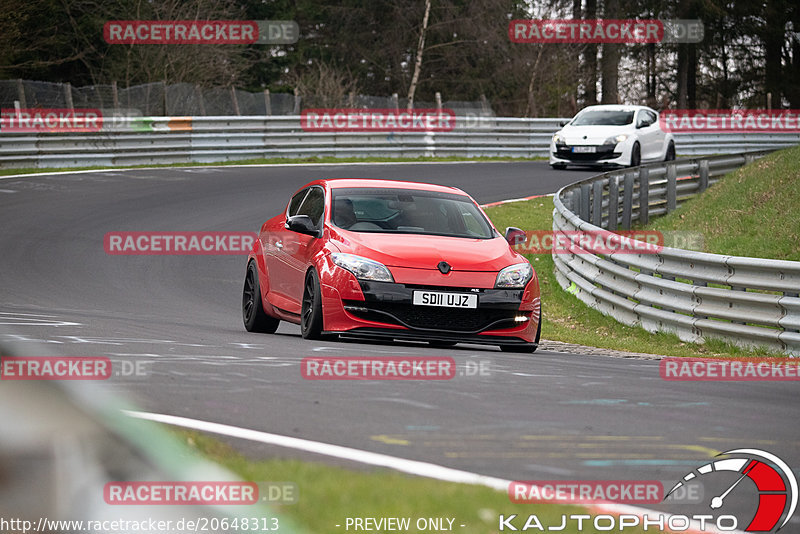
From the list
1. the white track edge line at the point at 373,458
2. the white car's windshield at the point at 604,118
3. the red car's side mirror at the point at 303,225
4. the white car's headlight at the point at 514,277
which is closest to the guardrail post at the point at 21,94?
the white car's windshield at the point at 604,118

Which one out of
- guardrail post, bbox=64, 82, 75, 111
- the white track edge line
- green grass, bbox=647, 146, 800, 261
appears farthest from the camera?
guardrail post, bbox=64, 82, 75, 111

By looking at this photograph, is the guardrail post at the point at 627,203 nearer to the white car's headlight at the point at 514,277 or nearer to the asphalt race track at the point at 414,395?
the asphalt race track at the point at 414,395

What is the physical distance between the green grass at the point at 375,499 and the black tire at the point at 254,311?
6838 mm

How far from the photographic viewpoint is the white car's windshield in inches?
1171

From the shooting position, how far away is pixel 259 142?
3155 cm

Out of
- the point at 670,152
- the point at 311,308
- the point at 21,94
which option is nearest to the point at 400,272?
the point at 311,308

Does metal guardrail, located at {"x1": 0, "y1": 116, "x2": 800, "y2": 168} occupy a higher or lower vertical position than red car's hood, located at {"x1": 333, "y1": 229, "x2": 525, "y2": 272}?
lower

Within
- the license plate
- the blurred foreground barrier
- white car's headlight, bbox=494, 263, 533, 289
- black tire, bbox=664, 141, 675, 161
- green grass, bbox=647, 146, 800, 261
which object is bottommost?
black tire, bbox=664, 141, 675, 161

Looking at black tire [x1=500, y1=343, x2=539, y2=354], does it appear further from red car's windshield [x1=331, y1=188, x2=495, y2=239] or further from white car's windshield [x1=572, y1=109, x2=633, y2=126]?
white car's windshield [x1=572, y1=109, x2=633, y2=126]

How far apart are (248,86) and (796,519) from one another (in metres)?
51.9

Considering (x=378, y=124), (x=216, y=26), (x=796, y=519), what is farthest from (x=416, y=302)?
(x=216, y=26)

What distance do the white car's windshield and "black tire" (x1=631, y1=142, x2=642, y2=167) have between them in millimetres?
787

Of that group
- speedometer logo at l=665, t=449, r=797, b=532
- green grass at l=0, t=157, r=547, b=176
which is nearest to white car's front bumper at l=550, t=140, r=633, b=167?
green grass at l=0, t=157, r=547, b=176

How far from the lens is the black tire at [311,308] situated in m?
9.48
